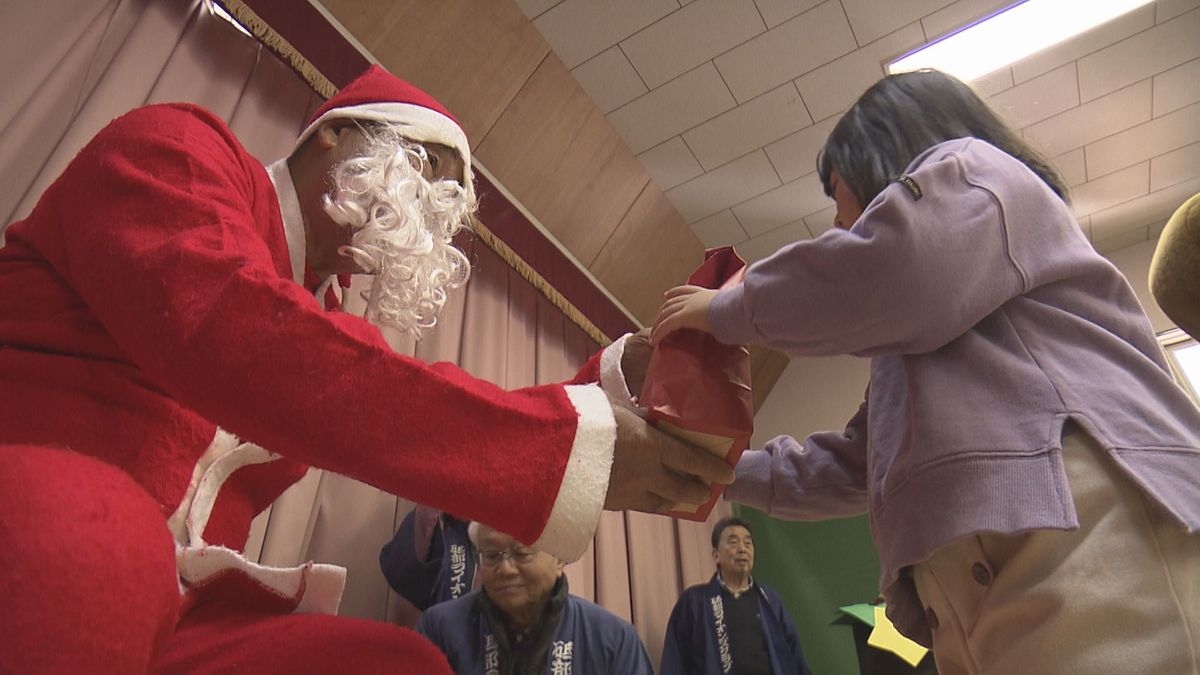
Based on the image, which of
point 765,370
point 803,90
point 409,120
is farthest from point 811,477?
point 765,370

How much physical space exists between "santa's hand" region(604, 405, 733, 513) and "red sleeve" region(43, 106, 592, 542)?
0.31 feet

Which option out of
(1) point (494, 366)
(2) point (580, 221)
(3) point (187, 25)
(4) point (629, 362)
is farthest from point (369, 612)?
(2) point (580, 221)

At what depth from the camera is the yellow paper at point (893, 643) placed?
101 inches

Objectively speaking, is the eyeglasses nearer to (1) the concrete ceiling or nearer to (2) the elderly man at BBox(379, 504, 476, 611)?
(2) the elderly man at BBox(379, 504, 476, 611)

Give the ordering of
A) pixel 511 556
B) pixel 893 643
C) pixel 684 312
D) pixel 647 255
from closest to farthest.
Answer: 1. pixel 684 312
2. pixel 511 556
3. pixel 893 643
4. pixel 647 255

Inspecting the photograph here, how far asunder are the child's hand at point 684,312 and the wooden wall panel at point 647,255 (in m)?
2.65

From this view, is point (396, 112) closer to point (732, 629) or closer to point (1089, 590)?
point (1089, 590)

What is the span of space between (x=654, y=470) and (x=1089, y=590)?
447 millimetres

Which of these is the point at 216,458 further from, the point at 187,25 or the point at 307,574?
the point at 187,25

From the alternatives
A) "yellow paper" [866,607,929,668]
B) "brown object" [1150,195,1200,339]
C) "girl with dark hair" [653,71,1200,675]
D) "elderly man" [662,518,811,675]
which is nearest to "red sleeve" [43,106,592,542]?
"girl with dark hair" [653,71,1200,675]

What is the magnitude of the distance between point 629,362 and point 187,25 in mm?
1671

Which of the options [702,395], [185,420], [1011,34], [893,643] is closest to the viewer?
[185,420]

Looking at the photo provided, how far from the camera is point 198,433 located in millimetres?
767

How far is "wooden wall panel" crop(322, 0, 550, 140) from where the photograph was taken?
2521 mm
